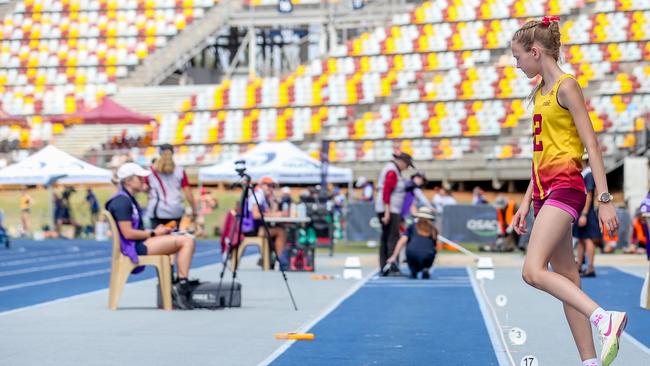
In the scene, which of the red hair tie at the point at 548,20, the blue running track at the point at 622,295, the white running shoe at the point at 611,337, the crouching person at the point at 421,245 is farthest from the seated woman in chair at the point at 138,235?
the white running shoe at the point at 611,337

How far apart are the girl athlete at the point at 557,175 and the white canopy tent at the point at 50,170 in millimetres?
25865

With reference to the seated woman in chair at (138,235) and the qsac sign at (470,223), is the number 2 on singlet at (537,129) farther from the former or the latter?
the qsac sign at (470,223)

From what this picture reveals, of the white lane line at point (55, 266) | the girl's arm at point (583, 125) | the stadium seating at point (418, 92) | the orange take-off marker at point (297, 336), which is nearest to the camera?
the girl's arm at point (583, 125)

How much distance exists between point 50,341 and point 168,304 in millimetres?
3395

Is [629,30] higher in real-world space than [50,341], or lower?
higher

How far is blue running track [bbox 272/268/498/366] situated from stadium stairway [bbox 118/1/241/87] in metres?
42.6

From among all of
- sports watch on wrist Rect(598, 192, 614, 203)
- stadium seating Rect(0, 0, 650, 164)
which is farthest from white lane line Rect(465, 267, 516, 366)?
stadium seating Rect(0, 0, 650, 164)

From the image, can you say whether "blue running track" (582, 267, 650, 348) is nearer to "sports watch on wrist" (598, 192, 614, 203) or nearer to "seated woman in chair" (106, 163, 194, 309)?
"sports watch on wrist" (598, 192, 614, 203)

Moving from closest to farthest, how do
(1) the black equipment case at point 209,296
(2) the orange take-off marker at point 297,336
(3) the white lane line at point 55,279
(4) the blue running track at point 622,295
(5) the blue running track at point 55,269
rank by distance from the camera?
(2) the orange take-off marker at point 297,336, (4) the blue running track at point 622,295, (1) the black equipment case at point 209,296, (5) the blue running track at point 55,269, (3) the white lane line at point 55,279

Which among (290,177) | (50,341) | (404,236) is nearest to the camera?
(50,341)

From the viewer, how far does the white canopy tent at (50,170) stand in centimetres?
3272

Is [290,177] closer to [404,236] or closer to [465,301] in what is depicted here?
[404,236]

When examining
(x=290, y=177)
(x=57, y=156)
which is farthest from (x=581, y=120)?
(x=57, y=156)

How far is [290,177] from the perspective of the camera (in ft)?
106
